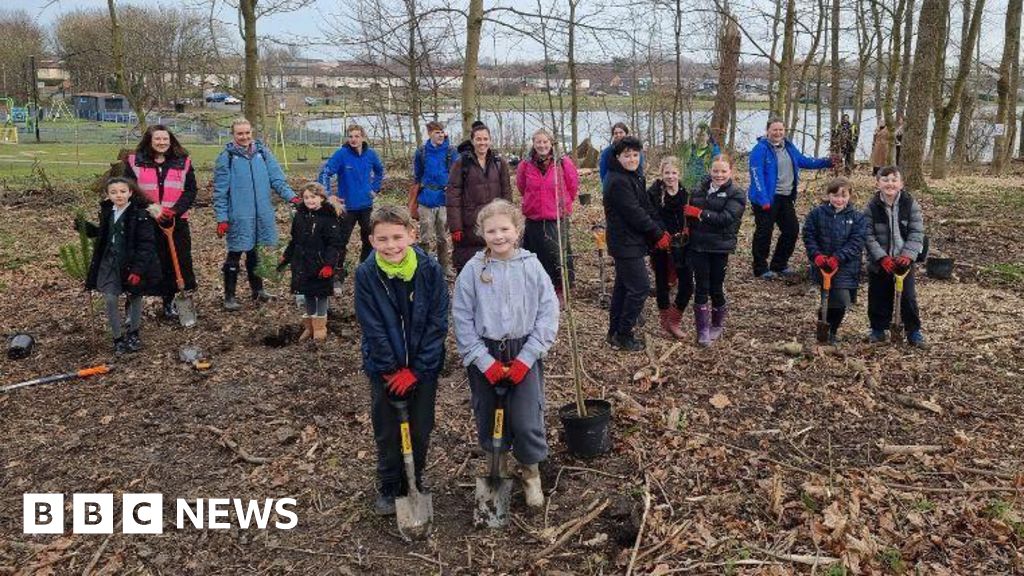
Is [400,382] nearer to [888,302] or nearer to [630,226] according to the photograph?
[630,226]

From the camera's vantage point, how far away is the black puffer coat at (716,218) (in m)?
6.07

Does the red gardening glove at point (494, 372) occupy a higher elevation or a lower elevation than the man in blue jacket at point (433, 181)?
lower

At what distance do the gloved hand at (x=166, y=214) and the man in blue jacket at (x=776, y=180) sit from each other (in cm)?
593

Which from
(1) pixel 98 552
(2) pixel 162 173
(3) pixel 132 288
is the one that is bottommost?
(1) pixel 98 552

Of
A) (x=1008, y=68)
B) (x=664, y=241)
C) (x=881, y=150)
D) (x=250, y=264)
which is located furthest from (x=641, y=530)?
(x=1008, y=68)

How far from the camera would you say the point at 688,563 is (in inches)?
141

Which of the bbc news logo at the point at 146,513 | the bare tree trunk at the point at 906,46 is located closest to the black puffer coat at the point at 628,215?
the bbc news logo at the point at 146,513

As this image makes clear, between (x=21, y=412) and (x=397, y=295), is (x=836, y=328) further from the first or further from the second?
(x=21, y=412)

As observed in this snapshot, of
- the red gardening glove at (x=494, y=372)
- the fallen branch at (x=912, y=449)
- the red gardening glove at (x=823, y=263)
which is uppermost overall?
the red gardening glove at (x=823, y=263)

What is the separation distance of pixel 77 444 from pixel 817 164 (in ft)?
25.1

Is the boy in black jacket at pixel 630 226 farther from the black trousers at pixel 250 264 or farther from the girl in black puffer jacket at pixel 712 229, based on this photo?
the black trousers at pixel 250 264

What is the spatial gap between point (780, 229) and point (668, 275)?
9.60 ft

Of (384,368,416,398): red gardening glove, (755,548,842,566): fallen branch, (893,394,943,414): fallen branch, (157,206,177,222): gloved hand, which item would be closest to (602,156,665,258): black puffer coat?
(893,394,943,414): fallen branch

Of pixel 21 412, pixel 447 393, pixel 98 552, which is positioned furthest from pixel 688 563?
pixel 21 412
